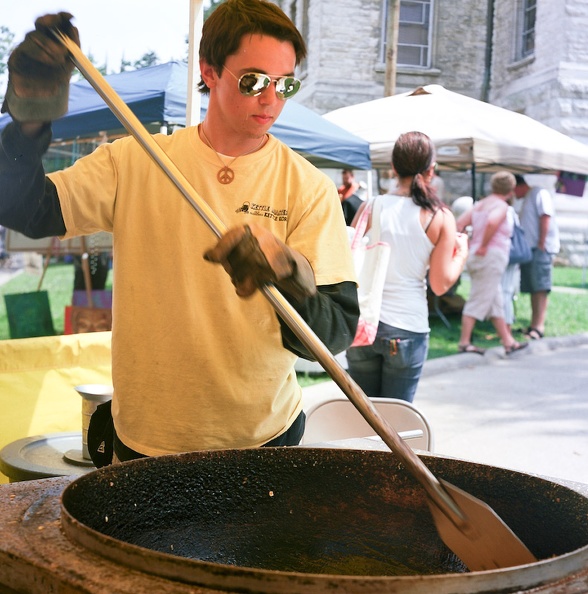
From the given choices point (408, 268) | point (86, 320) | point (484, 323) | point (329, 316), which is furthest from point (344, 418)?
point (484, 323)

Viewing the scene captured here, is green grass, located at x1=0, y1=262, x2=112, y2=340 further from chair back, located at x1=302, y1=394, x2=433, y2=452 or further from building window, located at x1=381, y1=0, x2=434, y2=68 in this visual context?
building window, located at x1=381, y1=0, x2=434, y2=68

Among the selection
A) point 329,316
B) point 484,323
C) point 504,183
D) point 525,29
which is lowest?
point 484,323

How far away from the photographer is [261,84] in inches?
66.3

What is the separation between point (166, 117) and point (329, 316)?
4.36m

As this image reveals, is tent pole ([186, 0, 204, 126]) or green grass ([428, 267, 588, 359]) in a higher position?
tent pole ([186, 0, 204, 126])

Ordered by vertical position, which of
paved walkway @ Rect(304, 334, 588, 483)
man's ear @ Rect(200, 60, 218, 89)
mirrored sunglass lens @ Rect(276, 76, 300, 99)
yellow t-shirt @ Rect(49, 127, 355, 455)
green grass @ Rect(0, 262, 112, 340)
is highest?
man's ear @ Rect(200, 60, 218, 89)

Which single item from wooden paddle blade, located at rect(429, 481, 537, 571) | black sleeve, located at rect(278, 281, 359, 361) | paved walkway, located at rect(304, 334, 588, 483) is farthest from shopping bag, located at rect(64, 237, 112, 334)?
wooden paddle blade, located at rect(429, 481, 537, 571)

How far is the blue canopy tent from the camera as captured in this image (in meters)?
5.70

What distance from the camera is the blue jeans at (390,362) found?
3893mm

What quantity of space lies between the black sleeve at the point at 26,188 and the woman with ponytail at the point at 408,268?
7.79 ft

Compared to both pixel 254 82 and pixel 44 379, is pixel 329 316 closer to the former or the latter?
pixel 254 82

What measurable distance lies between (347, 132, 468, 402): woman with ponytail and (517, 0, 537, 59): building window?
14445 millimetres

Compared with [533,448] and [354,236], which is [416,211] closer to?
[354,236]

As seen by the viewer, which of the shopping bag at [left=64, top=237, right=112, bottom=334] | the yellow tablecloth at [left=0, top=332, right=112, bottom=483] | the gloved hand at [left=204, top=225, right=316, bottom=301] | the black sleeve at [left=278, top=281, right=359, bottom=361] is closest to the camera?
the gloved hand at [left=204, top=225, right=316, bottom=301]
